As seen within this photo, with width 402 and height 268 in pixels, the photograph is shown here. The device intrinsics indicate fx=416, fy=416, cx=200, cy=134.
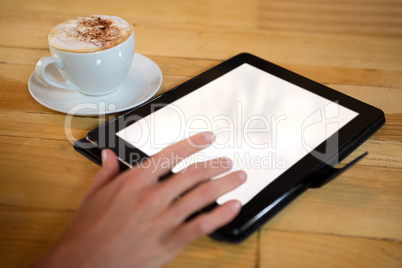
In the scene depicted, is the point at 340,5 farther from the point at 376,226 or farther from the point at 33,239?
the point at 33,239

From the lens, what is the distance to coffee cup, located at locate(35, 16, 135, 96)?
0.67 meters

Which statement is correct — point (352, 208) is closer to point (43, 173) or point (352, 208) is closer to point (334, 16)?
point (43, 173)

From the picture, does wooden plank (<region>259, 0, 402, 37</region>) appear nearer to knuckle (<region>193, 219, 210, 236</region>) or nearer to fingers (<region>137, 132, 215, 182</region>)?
fingers (<region>137, 132, 215, 182</region>)

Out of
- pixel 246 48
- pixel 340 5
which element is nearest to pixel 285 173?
pixel 246 48

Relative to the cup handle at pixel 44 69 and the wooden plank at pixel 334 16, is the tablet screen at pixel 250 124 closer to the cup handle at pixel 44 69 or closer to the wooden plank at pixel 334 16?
the cup handle at pixel 44 69

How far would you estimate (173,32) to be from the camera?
3.16ft

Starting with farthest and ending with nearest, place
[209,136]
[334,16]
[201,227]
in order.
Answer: [334,16]
[209,136]
[201,227]

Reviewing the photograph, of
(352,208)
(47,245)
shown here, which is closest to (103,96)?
(47,245)

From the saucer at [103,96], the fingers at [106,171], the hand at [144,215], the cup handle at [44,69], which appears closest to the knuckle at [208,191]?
the hand at [144,215]

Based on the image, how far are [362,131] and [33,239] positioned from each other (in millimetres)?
491

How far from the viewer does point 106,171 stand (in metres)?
0.55

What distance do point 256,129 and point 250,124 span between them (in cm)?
1

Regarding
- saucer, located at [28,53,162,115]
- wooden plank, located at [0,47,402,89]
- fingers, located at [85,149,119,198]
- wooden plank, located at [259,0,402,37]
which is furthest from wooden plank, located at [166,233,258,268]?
wooden plank, located at [259,0,402,37]

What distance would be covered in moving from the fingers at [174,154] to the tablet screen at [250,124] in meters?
0.02
